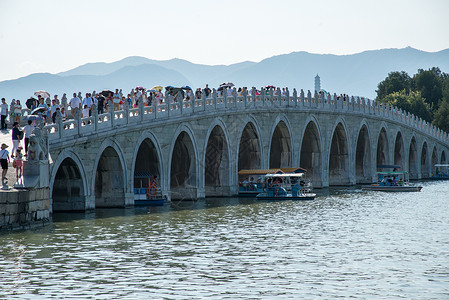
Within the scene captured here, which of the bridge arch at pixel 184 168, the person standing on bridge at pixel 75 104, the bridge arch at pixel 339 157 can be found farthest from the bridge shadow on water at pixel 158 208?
the bridge arch at pixel 339 157

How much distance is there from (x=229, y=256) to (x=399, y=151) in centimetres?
6558

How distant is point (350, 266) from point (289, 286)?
361 centimetres

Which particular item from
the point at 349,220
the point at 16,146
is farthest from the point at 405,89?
the point at 16,146

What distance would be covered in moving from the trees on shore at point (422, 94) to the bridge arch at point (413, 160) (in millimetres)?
28022

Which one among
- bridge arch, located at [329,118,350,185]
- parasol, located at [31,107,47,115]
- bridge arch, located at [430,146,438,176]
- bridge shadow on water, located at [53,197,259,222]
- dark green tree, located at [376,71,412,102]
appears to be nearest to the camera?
parasol, located at [31,107,47,115]

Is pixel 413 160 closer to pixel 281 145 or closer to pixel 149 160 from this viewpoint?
A: pixel 281 145

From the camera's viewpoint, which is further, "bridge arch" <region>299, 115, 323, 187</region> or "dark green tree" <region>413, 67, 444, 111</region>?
"dark green tree" <region>413, 67, 444, 111</region>

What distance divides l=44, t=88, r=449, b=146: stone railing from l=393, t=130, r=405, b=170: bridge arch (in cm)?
508

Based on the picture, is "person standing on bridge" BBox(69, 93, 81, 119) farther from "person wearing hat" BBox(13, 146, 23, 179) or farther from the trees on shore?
the trees on shore

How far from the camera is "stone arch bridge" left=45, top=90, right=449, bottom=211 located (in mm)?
37769

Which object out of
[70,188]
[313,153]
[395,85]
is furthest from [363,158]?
[395,85]

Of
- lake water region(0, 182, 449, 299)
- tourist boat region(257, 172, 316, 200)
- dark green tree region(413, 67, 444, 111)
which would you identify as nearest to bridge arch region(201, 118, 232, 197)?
tourist boat region(257, 172, 316, 200)

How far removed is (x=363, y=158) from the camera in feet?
252

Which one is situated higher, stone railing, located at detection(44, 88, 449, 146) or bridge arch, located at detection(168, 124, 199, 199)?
stone railing, located at detection(44, 88, 449, 146)
